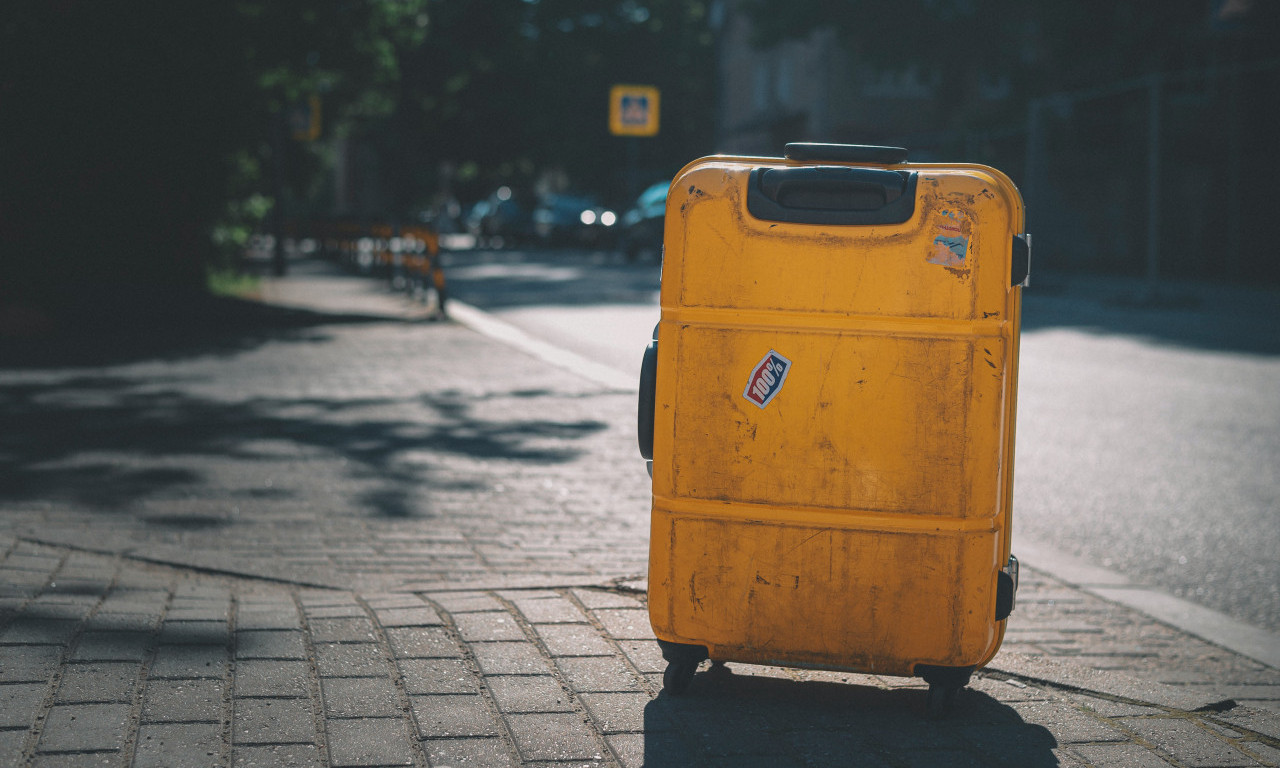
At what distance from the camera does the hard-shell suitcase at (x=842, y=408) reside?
10.7ft

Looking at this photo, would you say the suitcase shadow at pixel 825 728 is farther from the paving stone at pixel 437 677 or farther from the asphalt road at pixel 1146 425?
the asphalt road at pixel 1146 425

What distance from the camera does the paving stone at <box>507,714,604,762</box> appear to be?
305cm

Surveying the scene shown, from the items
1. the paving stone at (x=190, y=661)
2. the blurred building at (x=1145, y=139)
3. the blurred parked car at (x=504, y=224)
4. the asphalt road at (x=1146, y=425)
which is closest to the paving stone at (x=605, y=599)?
the paving stone at (x=190, y=661)

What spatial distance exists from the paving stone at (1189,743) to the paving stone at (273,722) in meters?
1.93

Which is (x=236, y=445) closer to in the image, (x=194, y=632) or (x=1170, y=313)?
(x=194, y=632)

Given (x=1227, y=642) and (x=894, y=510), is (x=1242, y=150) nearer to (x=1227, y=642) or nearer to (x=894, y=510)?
(x=1227, y=642)

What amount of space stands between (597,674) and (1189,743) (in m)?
1.43

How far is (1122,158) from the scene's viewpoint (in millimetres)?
24375

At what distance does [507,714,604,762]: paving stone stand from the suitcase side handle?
1.26 m

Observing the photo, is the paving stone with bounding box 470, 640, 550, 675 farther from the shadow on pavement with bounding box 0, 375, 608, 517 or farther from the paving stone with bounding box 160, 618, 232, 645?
the shadow on pavement with bounding box 0, 375, 608, 517

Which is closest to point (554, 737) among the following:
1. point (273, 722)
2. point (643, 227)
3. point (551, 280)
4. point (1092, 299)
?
point (273, 722)

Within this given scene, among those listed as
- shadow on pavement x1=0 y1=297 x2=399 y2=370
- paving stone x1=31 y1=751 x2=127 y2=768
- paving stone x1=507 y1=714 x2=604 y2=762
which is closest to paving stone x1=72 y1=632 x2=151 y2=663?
paving stone x1=31 y1=751 x2=127 y2=768

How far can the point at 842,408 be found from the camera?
331 cm

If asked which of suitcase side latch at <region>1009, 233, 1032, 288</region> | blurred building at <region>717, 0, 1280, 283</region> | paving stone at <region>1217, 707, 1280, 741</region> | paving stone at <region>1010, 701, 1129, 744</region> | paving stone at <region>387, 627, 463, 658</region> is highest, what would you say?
blurred building at <region>717, 0, 1280, 283</region>
